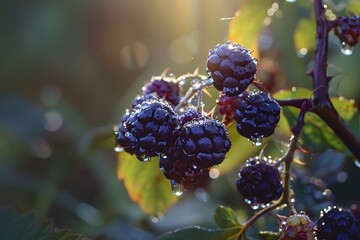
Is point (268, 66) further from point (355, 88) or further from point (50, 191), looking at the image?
point (50, 191)

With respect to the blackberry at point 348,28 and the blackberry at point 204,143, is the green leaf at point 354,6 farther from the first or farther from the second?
the blackberry at point 204,143

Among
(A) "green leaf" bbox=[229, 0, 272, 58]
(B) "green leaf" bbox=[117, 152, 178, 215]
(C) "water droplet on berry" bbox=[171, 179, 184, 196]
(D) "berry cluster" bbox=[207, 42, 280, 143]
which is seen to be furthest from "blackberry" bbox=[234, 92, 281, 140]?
(A) "green leaf" bbox=[229, 0, 272, 58]

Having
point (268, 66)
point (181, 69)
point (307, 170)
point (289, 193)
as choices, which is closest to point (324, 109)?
point (289, 193)

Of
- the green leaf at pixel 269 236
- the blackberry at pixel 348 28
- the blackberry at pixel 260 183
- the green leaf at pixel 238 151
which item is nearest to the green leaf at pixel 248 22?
the green leaf at pixel 238 151

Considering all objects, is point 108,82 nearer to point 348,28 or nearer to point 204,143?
point 348,28

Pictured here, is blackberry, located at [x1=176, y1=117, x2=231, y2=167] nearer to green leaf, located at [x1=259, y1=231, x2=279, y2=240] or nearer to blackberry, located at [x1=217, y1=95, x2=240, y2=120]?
blackberry, located at [x1=217, y1=95, x2=240, y2=120]

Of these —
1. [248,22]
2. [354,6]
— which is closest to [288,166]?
[248,22]

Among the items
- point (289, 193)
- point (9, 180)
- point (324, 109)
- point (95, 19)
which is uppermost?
point (324, 109)
